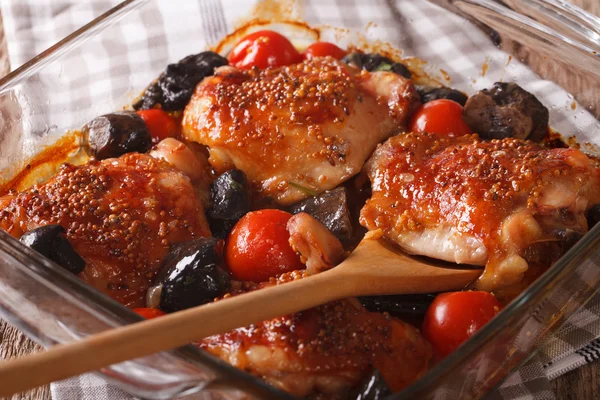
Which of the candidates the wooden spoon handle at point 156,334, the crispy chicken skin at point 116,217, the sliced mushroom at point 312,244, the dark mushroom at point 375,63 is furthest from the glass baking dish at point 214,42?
the sliced mushroom at point 312,244

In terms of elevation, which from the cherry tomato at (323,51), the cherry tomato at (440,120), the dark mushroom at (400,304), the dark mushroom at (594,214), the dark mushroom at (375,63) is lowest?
the dark mushroom at (400,304)

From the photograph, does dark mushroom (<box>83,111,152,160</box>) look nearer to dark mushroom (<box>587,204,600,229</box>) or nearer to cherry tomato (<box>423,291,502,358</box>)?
cherry tomato (<box>423,291,502,358</box>)


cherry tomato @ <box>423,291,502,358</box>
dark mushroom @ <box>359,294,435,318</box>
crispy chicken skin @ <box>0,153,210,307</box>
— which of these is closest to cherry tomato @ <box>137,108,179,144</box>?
crispy chicken skin @ <box>0,153,210,307</box>

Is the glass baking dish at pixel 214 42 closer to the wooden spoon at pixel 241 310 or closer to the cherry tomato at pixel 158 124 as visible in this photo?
the wooden spoon at pixel 241 310

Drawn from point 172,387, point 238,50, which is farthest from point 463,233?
point 238,50

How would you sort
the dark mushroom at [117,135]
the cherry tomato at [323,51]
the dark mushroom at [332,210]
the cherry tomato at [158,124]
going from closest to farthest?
the dark mushroom at [332,210] → the dark mushroom at [117,135] → the cherry tomato at [158,124] → the cherry tomato at [323,51]

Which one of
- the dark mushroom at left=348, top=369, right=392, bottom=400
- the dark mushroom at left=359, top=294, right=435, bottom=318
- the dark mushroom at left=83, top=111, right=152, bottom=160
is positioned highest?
the dark mushroom at left=83, top=111, right=152, bottom=160

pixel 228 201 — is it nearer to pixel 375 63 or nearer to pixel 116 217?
pixel 116 217
